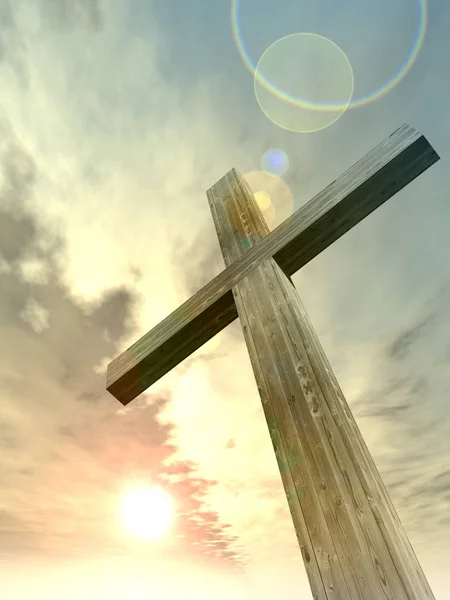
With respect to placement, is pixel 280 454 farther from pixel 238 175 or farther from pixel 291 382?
pixel 238 175

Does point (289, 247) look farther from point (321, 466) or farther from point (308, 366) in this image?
point (321, 466)

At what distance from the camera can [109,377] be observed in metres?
1.95

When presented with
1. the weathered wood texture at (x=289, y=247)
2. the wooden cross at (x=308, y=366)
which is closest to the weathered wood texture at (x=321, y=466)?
the wooden cross at (x=308, y=366)

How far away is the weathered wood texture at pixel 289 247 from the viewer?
5.66ft

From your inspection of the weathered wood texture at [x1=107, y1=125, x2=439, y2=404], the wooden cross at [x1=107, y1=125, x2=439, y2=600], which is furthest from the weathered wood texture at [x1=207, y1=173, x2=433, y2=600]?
the weathered wood texture at [x1=107, y1=125, x2=439, y2=404]

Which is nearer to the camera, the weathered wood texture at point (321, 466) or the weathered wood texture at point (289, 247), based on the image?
the weathered wood texture at point (321, 466)

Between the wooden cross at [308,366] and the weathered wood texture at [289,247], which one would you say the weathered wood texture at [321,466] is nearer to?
the wooden cross at [308,366]

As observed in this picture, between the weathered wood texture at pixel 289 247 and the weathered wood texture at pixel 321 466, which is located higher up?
the weathered wood texture at pixel 289 247

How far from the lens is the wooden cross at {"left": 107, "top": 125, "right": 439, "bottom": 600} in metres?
0.89

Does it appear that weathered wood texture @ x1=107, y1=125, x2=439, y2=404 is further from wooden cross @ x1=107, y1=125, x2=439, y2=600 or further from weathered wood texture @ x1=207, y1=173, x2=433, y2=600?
weathered wood texture @ x1=207, y1=173, x2=433, y2=600

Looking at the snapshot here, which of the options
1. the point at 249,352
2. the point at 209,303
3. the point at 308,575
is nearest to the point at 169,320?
the point at 209,303

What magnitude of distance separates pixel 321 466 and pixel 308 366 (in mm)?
358

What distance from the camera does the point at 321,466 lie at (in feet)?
3.47

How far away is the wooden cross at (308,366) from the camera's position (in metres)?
0.89
